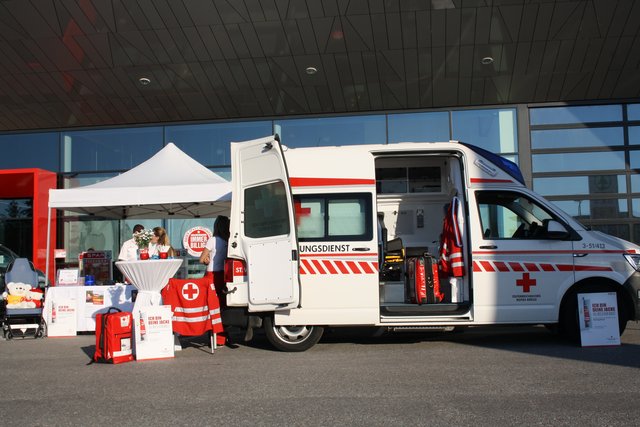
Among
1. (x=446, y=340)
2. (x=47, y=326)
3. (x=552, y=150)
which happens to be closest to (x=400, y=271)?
(x=446, y=340)

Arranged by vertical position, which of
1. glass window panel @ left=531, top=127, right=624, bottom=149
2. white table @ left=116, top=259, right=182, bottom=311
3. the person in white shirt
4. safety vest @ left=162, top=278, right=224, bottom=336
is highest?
glass window panel @ left=531, top=127, right=624, bottom=149

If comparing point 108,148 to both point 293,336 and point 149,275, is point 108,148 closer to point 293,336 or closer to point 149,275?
point 149,275

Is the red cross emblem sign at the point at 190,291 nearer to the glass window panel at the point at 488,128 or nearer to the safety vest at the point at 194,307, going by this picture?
the safety vest at the point at 194,307

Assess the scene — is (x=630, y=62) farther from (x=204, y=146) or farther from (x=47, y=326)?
(x=47, y=326)

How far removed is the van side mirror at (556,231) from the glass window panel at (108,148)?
11449 mm

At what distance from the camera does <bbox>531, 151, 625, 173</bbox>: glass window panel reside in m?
15.5

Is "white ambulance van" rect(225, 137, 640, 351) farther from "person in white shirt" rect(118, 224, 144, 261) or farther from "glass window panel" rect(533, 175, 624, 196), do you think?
"glass window panel" rect(533, 175, 624, 196)

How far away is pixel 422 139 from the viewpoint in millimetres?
16188

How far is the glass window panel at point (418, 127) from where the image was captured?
53.0 ft

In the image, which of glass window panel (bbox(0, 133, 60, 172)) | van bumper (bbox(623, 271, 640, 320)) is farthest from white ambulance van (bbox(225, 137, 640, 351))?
glass window panel (bbox(0, 133, 60, 172))

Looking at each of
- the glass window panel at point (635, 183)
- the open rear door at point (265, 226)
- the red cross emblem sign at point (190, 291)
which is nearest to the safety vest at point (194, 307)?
the red cross emblem sign at point (190, 291)

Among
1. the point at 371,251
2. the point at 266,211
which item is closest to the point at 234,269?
the point at 266,211

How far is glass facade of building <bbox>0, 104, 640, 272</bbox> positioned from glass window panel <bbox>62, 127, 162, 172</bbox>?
3 centimetres

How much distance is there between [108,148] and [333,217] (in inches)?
423
